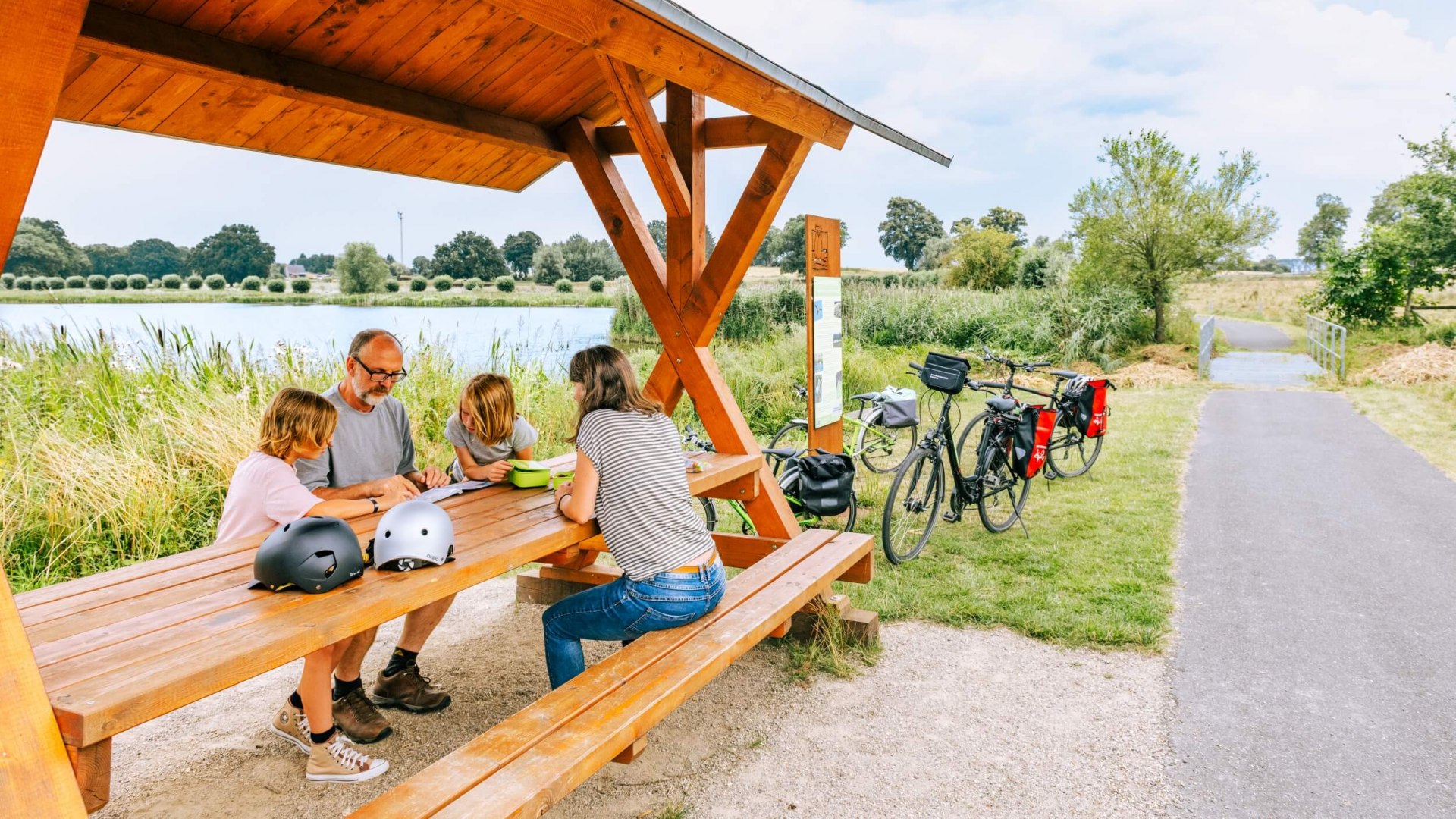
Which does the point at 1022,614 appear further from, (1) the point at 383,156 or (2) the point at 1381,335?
(2) the point at 1381,335

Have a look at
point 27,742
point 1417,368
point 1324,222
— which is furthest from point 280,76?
point 1324,222

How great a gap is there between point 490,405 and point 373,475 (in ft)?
2.00

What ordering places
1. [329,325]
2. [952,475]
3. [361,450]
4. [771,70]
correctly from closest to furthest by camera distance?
[771,70]
[361,450]
[952,475]
[329,325]

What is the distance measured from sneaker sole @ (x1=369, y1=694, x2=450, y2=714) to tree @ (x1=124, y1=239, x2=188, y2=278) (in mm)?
13573

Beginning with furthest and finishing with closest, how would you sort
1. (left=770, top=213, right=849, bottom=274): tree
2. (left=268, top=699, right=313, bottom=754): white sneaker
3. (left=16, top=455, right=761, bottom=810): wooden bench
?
(left=770, top=213, right=849, bottom=274): tree
(left=268, top=699, right=313, bottom=754): white sneaker
(left=16, top=455, right=761, bottom=810): wooden bench

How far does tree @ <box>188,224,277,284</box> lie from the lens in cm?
1602

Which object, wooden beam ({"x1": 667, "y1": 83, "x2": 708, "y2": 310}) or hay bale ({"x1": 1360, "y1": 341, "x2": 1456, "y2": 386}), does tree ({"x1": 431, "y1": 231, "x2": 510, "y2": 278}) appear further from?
hay bale ({"x1": 1360, "y1": 341, "x2": 1456, "y2": 386})

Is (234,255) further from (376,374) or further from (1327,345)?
(1327,345)

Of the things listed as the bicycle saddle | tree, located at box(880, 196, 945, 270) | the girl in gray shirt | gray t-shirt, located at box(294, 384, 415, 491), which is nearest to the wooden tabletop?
gray t-shirt, located at box(294, 384, 415, 491)

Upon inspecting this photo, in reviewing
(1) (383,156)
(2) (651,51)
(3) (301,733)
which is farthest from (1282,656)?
(1) (383,156)

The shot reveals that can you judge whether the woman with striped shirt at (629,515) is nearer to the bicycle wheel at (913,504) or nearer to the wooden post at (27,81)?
the wooden post at (27,81)

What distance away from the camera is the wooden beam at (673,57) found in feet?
9.20

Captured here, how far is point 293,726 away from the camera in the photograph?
11.8 feet

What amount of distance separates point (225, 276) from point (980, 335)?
1535 cm
